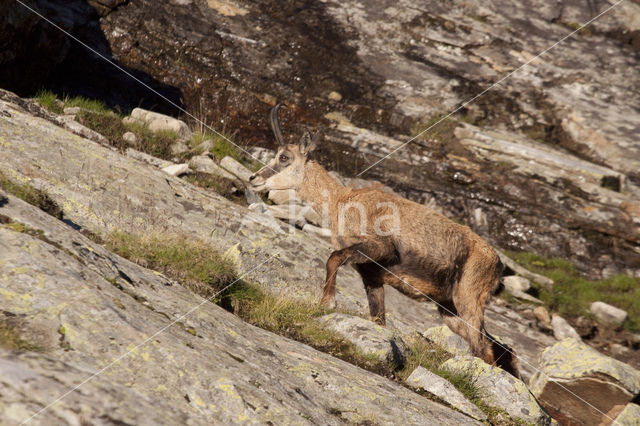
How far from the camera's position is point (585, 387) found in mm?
8773

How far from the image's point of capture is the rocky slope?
58.6 ft

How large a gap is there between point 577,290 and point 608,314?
1.15 m

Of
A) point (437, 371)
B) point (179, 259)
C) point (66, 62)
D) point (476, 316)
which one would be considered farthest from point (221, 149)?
point (437, 371)

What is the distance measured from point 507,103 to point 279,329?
1601 centimetres

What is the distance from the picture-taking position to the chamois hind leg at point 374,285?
9.24 m

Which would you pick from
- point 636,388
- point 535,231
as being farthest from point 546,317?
point 636,388

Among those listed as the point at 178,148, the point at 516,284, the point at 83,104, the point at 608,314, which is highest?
the point at 83,104

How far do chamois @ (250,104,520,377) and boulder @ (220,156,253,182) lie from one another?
4654mm

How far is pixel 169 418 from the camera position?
3826mm

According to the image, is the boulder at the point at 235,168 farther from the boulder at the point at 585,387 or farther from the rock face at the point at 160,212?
the boulder at the point at 585,387

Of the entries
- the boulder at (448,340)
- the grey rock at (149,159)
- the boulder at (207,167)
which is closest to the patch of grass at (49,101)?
the grey rock at (149,159)

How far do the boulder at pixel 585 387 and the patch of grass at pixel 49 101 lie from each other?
1206cm

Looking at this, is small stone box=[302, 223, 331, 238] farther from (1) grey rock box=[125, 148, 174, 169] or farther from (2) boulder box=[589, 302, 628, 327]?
(2) boulder box=[589, 302, 628, 327]

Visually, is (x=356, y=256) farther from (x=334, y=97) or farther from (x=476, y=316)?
(x=334, y=97)
